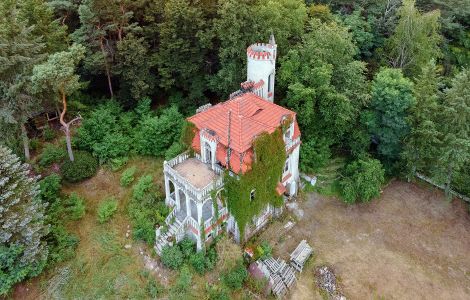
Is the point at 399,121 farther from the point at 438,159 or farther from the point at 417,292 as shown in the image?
the point at 417,292

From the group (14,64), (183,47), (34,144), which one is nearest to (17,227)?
(14,64)

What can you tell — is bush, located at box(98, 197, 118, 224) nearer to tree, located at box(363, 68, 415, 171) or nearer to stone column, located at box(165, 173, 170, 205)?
stone column, located at box(165, 173, 170, 205)

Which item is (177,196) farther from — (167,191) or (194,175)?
(194,175)

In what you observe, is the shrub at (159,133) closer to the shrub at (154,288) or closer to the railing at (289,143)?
the railing at (289,143)

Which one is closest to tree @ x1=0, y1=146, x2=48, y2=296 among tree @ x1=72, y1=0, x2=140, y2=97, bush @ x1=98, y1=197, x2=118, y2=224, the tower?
bush @ x1=98, y1=197, x2=118, y2=224

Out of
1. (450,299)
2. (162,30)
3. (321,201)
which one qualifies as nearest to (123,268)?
(321,201)

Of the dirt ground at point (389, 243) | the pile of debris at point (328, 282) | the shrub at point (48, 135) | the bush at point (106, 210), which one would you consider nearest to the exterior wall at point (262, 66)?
the dirt ground at point (389, 243)

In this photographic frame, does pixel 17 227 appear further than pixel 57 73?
No
